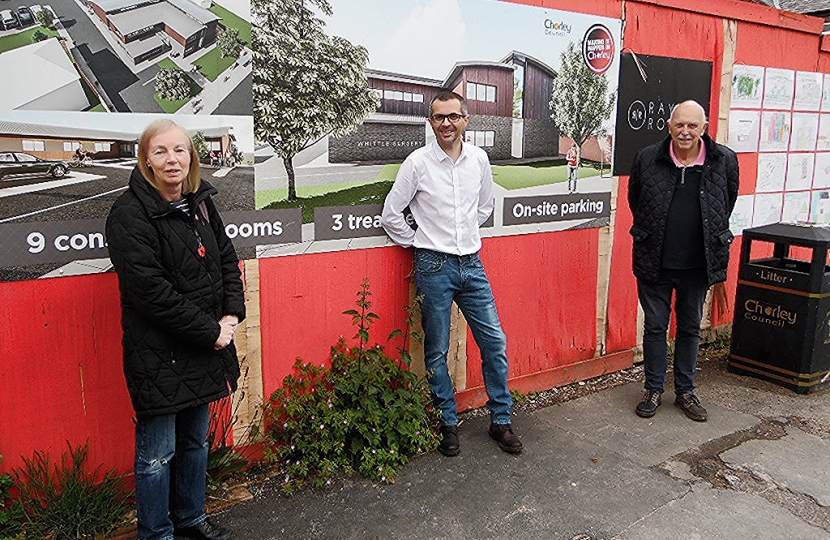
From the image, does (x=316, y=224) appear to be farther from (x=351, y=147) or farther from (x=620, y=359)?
(x=620, y=359)

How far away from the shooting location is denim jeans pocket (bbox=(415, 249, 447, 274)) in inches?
161

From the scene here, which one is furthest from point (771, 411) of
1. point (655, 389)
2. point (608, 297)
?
point (608, 297)

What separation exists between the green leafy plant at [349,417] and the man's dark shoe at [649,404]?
155 cm

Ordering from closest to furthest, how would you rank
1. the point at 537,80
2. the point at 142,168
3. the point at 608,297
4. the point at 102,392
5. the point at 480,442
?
the point at 142,168 < the point at 102,392 < the point at 480,442 < the point at 537,80 < the point at 608,297

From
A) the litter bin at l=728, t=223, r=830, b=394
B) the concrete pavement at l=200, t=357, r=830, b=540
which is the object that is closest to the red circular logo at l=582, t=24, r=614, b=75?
the litter bin at l=728, t=223, r=830, b=394

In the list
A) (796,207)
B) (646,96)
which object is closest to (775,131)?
(796,207)

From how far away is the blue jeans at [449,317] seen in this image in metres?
4.10

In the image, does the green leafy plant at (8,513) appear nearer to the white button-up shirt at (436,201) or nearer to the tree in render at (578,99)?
the white button-up shirt at (436,201)

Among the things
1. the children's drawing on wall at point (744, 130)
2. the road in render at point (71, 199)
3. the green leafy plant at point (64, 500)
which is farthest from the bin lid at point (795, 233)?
the green leafy plant at point (64, 500)

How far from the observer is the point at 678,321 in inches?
191

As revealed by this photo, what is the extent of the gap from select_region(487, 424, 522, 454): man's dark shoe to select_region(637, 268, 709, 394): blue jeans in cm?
121

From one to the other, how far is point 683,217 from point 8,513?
409cm

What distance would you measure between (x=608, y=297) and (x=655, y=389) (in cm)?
91

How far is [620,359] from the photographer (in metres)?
5.70
